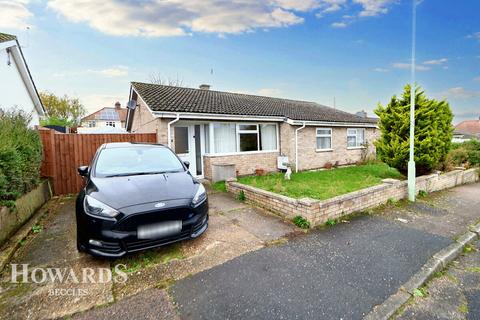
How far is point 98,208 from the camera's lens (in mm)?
2822

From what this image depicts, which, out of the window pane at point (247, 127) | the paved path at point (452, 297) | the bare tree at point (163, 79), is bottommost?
the paved path at point (452, 297)

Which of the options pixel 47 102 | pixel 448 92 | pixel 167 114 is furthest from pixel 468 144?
pixel 47 102

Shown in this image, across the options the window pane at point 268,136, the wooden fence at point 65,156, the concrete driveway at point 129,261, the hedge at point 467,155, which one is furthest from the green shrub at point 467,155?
the wooden fence at point 65,156

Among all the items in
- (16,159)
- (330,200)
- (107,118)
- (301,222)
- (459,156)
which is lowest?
(301,222)

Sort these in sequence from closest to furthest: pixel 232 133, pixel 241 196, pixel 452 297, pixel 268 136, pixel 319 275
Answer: pixel 452 297 → pixel 319 275 → pixel 241 196 → pixel 232 133 → pixel 268 136

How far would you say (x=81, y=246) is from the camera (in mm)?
2926

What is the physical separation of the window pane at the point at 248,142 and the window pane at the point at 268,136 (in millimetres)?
408

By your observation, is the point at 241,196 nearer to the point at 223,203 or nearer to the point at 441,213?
the point at 223,203

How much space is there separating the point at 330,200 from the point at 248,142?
239 inches

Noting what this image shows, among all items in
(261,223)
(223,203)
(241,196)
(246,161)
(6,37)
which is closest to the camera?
(261,223)

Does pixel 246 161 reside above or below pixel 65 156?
below

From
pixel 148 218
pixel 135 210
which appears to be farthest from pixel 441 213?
pixel 135 210

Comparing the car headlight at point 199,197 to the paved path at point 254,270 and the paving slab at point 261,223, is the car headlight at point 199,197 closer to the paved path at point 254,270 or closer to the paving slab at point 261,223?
the paved path at point 254,270

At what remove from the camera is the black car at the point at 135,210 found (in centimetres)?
275
